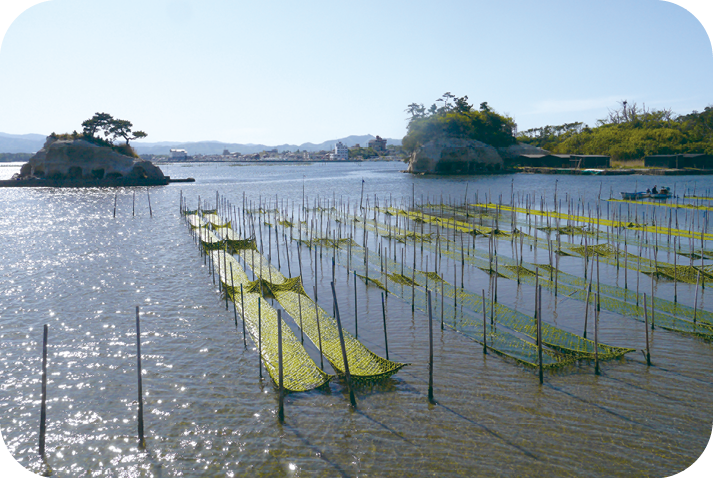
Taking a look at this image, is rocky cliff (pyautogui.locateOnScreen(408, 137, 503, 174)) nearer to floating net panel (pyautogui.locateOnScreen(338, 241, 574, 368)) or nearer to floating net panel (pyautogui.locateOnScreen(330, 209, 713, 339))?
floating net panel (pyautogui.locateOnScreen(330, 209, 713, 339))

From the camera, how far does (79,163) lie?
53125 mm

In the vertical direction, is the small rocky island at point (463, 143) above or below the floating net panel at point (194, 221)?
above

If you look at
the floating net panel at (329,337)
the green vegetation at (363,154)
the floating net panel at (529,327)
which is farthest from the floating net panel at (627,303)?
the green vegetation at (363,154)

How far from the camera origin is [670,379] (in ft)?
26.8

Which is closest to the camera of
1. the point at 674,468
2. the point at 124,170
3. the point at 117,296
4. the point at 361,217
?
the point at 674,468

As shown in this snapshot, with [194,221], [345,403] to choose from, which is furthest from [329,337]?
[194,221]

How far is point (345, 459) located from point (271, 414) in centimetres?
153

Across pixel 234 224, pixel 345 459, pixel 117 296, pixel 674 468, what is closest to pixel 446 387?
pixel 345 459

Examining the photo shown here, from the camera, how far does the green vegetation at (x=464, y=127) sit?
76.2m

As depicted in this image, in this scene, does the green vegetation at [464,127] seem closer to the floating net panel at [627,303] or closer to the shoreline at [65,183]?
the shoreline at [65,183]

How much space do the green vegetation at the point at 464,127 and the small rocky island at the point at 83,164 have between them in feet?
135

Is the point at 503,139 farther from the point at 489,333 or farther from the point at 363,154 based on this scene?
the point at 363,154

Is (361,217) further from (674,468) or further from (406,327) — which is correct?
(674,468)

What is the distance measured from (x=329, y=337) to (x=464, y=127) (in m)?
71.8
